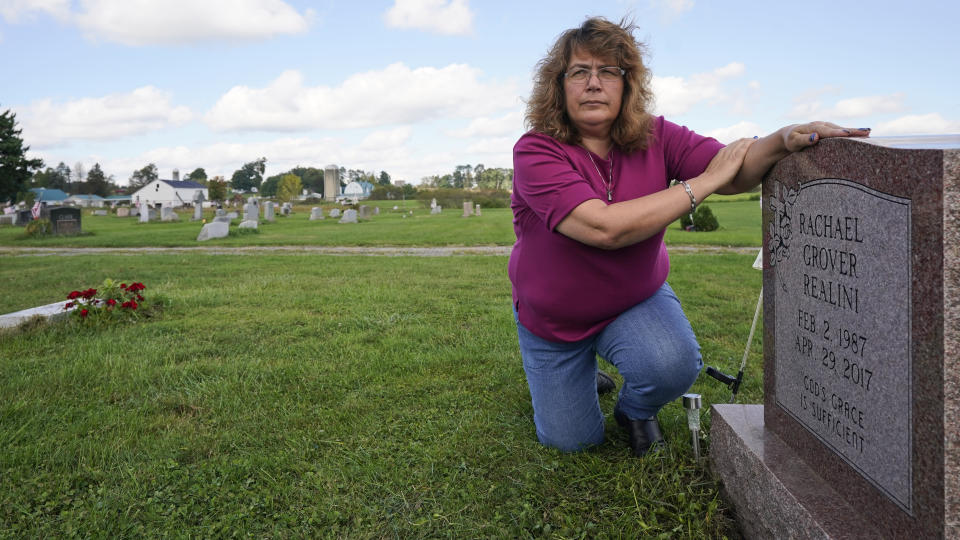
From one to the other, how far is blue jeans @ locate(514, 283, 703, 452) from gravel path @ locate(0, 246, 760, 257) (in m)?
8.51

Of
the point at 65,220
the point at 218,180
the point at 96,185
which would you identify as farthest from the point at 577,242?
the point at 96,185

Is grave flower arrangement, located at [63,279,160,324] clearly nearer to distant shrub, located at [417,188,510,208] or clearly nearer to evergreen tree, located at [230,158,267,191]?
distant shrub, located at [417,188,510,208]

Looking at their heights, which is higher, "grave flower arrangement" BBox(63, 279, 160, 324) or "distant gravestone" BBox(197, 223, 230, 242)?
"distant gravestone" BBox(197, 223, 230, 242)

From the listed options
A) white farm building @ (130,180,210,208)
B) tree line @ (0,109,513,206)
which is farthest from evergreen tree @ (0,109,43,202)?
white farm building @ (130,180,210,208)

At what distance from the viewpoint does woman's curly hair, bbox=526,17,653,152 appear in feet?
8.34

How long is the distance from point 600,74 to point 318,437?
2148 millimetres

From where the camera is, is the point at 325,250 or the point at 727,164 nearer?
the point at 727,164

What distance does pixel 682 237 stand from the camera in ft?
46.0

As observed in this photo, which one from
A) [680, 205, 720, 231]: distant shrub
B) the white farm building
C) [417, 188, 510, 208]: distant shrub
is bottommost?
[680, 205, 720, 231]: distant shrub

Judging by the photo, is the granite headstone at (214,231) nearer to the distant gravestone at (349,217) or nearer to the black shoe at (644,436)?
the distant gravestone at (349,217)

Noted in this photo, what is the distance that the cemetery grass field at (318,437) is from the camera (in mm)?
2354

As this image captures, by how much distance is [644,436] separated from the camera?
2.77 metres

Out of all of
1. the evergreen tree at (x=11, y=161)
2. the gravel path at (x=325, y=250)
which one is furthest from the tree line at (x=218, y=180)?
the gravel path at (x=325, y=250)

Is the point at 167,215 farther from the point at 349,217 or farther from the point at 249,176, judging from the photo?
the point at 249,176
